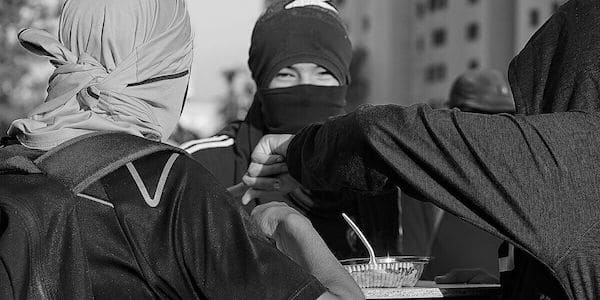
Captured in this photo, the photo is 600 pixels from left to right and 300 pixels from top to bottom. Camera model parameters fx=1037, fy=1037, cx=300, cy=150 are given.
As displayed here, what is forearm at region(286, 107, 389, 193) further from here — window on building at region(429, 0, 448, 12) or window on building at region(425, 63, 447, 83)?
window on building at region(429, 0, 448, 12)

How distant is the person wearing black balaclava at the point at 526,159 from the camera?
7.88 ft

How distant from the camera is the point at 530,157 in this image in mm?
2422

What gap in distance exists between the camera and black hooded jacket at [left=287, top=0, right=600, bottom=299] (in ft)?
7.88

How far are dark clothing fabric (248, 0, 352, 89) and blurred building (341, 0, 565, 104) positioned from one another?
36805mm

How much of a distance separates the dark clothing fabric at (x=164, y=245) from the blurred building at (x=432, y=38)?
128ft

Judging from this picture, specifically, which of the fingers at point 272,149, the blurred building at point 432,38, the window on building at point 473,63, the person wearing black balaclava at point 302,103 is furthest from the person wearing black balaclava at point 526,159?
the window on building at point 473,63

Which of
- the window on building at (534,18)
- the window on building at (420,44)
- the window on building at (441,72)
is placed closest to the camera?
the window on building at (534,18)

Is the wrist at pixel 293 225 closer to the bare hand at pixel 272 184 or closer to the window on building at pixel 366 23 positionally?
the bare hand at pixel 272 184

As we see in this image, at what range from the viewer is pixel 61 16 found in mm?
2701

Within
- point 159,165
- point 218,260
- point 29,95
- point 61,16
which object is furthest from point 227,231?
point 29,95

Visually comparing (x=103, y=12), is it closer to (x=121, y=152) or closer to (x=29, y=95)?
(x=121, y=152)

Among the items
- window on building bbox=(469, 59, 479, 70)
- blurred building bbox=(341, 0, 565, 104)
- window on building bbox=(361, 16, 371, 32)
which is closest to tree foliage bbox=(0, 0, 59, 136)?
blurred building bbox=(341, 0, 565, 104)

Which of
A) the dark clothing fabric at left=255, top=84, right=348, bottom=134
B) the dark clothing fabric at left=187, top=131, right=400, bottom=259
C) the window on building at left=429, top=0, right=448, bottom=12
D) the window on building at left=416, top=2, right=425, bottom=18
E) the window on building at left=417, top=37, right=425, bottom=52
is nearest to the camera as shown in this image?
the dark clothing fabric at left=187, top=131, right=400, bottom=259

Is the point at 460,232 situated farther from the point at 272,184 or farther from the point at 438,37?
the point at 438,37
